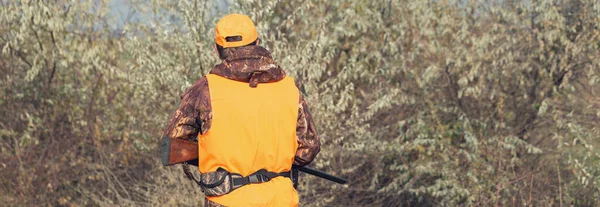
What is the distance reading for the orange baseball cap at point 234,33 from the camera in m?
4.00

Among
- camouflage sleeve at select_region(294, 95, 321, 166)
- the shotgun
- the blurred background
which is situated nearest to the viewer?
the shotgun

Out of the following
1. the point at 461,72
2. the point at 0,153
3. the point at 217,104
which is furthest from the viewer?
the point at 461,72

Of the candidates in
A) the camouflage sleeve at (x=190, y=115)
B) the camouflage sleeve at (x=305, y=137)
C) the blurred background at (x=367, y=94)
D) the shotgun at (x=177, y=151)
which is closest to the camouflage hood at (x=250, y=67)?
the camouflage sleeve at (x=190, y=115)

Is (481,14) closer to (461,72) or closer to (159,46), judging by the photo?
(461,72)

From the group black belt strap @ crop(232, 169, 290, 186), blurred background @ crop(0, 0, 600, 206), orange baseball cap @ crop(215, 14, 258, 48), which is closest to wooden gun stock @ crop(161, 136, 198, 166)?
black belt strap @ crop(232, 169, 290, 186)

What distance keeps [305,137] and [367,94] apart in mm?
5666

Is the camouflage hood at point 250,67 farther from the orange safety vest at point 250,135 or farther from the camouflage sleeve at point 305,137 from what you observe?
the camouflage sleeve at point 305,137

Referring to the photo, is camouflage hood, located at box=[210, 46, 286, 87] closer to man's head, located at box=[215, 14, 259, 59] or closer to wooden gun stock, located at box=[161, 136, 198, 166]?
man's head, located at box=[215, 14, 259, 59]

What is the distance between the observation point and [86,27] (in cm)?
950

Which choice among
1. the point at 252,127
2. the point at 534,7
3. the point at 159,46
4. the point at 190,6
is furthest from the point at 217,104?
the point at 534,7

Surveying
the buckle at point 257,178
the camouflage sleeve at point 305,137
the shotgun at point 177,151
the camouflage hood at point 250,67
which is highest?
the camouflage hood at point 250,67

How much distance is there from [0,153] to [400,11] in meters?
4.57

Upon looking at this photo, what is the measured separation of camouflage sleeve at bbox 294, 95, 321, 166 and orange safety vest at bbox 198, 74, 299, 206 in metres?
0.09

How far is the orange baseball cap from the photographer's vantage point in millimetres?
4004
